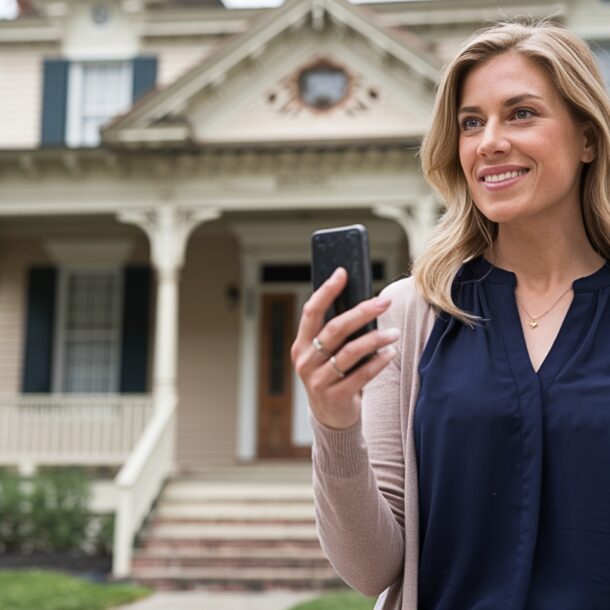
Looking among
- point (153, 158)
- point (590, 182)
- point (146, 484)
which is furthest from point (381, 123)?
point (590, 182)

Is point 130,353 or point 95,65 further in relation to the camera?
point 95,65

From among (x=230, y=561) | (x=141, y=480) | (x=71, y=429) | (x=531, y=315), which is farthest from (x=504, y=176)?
(x=71, y=429)

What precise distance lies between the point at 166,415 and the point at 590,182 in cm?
1004

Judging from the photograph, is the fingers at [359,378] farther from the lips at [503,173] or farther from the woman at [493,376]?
the lips at [503,173]

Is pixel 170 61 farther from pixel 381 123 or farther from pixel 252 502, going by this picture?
pixel 252 502

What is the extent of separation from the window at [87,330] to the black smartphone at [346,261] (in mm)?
13068

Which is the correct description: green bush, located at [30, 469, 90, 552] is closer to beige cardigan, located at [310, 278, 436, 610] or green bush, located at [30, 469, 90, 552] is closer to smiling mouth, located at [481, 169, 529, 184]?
beige cardigan, located at [310, 278, 436, 610]

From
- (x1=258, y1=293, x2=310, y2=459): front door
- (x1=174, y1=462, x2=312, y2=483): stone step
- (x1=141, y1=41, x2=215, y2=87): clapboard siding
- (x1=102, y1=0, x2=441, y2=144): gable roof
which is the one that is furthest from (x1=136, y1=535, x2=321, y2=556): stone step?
(x1=141, y1=41, x2=215, y2=87): clapboard siding

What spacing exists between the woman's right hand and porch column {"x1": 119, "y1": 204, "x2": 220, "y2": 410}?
10593 mm

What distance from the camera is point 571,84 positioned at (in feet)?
5.49

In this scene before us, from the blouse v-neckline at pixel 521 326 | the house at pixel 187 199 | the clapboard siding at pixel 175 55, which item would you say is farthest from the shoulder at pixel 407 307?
the clapboard siding at pixel 175 55

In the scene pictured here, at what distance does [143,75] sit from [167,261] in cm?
405

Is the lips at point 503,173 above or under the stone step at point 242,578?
above

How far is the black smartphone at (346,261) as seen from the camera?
1.38 meters
